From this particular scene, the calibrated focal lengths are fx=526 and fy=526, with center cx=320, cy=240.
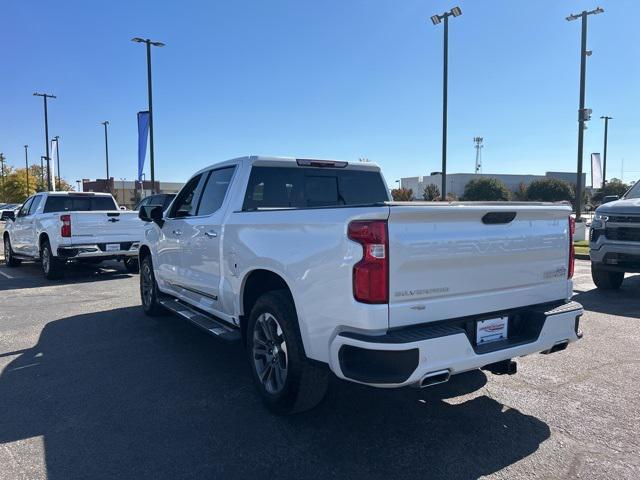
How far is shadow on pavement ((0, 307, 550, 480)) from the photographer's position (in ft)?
10.5

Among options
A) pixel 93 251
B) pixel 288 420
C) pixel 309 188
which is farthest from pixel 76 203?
pixel 288 420

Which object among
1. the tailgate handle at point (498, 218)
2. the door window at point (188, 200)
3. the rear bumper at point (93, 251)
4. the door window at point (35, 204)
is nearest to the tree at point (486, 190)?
the door window at point (35, 204)

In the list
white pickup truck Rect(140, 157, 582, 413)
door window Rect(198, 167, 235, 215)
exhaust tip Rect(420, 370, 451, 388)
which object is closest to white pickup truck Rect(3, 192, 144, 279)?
door window Rect(198, 167, 235, 215)

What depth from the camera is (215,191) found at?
5.34 m

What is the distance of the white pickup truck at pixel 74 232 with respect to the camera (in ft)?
34.6

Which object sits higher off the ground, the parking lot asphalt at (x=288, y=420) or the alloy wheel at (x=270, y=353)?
the alloy wheel at (x=270, y=353)

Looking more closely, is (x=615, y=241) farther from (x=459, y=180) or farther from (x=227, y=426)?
(x=459, y=180)

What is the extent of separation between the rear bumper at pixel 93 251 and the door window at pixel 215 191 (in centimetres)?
541

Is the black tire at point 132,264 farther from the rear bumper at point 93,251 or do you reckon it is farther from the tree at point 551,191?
the tree at point 551,191

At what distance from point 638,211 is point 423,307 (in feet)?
21.4

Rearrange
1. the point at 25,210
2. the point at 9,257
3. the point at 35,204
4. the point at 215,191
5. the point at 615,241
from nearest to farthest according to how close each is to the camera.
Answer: the point at 215,191 → the point at 615,241 → the point at 35,204 → the point at 25,210 → the point at 9,257

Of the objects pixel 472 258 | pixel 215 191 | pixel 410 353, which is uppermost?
pixel 215 191

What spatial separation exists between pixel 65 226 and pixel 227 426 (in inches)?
324

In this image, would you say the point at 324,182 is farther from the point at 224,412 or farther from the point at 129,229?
the point at 129,229
